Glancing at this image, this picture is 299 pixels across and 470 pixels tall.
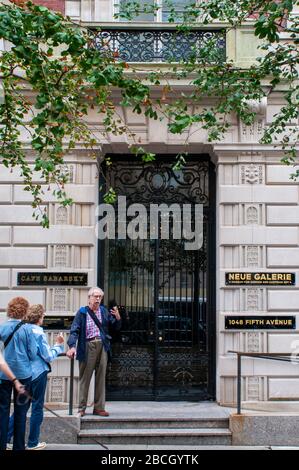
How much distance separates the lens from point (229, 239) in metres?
10.4

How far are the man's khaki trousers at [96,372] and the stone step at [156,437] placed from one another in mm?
600

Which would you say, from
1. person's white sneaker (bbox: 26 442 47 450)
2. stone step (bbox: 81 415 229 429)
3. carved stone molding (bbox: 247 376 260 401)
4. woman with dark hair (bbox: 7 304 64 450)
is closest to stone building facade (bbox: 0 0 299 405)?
carved stone molding (bbox: 247 376 260 401)

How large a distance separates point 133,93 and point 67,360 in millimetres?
5035

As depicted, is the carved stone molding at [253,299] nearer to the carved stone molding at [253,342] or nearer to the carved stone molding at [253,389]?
the carved stone molding at [253,342]

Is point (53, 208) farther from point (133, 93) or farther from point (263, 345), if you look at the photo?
point (263, 345)

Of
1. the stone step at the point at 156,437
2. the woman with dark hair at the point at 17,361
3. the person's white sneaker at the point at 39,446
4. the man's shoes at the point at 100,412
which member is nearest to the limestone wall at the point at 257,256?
the stone step at the point at 156,437

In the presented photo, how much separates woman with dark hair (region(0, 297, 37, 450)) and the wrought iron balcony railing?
5635 millimetres

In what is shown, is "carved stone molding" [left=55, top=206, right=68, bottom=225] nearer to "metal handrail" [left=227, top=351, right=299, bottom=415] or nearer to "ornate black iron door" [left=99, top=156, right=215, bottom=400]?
"ornate black iron door" [left=99, top=156, right=215, bottom=400]

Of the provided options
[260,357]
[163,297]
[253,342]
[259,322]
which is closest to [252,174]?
[259,322]

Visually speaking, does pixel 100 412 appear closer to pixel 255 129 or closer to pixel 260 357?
pixel 260 357

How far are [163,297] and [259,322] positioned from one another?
1.85 metres

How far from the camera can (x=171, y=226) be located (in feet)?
36.5

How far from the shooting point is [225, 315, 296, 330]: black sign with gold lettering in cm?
1017

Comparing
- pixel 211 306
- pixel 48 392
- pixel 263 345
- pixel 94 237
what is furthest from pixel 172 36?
pixel 48 392
